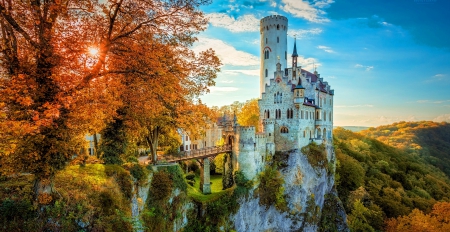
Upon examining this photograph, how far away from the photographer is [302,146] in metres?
34.3

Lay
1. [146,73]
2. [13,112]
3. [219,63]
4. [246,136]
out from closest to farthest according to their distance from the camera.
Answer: [13,112], [146,73], [219,63], [246,136]

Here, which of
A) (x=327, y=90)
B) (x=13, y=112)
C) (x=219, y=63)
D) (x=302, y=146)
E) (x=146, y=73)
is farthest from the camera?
(x=327, y=90)

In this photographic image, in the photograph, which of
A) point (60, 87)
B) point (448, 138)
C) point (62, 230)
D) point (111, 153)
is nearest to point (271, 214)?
point (111, 153)

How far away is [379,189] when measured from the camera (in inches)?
1871

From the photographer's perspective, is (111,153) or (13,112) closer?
(13,112)

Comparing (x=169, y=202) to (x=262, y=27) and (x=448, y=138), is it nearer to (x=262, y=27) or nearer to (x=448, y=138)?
(x=262, y=27)

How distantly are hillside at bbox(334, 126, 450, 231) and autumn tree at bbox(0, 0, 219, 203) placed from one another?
130 feet

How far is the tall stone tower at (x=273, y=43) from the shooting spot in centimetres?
4038

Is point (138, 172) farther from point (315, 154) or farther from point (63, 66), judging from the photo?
point (315, 154)

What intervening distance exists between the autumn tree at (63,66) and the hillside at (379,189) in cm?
3964

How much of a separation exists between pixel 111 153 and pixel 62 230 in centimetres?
842

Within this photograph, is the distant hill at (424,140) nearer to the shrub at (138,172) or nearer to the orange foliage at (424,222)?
the orange foliage at (424,222)

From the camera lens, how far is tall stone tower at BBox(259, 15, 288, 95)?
40.4 m

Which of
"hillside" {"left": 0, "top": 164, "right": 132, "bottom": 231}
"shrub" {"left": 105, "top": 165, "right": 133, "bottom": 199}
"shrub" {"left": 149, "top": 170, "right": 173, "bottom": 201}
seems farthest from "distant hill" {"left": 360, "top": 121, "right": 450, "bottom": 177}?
"hillside" {"left": 0, "top": 164, "right": 132, "bottom": 231}
